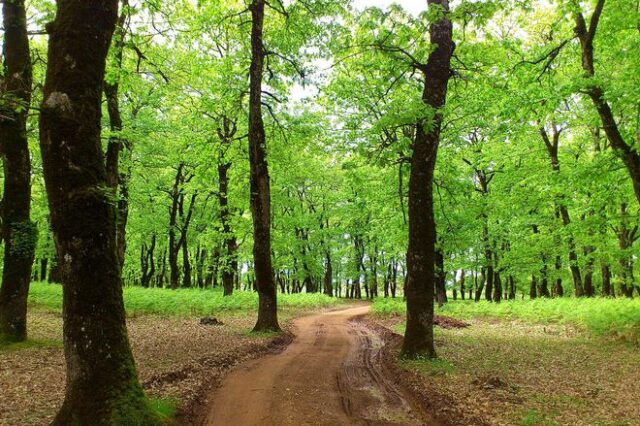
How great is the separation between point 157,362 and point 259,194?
7.63 meters

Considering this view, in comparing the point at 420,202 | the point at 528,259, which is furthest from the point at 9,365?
the point at 528,259

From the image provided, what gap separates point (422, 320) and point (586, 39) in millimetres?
10429

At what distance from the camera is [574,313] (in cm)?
1880

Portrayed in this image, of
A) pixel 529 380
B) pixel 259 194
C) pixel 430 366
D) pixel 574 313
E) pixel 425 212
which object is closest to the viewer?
pixel 529 380

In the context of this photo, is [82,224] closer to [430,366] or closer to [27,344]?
[430,366]

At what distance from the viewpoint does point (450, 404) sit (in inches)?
290

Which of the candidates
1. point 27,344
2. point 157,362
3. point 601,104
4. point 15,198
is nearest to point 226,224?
point 15,198

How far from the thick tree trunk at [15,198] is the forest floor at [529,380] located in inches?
386

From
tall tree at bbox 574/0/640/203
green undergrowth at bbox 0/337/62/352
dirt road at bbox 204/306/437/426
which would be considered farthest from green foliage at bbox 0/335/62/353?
tall tree at bbox 574/0/640/203

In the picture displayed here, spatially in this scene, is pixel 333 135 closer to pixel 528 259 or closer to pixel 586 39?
pixel 586 39

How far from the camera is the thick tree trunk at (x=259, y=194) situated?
15938 mm

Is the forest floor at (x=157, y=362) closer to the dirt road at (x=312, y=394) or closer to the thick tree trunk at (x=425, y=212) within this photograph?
the dirt road at (x=312, y=394)

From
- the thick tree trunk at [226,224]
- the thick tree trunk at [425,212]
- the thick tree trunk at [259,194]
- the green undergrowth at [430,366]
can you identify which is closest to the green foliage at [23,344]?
the thick tree trunk at [259,194]

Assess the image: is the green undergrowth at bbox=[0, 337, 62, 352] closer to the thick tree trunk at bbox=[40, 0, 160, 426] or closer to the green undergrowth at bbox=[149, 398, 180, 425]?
the green undergrowth at bbox=[149, 398, 180, 425]
